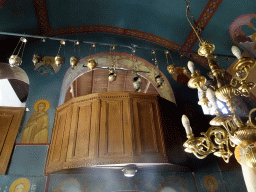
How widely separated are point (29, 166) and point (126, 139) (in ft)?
7.48

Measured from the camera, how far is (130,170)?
4.52 meters

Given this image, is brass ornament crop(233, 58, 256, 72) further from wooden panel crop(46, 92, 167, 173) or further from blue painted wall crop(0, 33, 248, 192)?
blue painted wall crop(0, 33, 248, 192)

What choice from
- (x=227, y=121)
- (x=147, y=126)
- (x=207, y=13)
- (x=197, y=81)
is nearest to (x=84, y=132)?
(x=147, y=126)

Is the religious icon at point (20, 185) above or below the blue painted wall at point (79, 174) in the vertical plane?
below

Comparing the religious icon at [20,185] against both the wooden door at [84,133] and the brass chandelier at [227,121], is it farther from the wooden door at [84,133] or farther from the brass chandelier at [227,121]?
the brass chandelier at [227,121]

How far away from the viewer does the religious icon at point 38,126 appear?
193 inches

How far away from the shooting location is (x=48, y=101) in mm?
5582

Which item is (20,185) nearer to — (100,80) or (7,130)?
(7,130)

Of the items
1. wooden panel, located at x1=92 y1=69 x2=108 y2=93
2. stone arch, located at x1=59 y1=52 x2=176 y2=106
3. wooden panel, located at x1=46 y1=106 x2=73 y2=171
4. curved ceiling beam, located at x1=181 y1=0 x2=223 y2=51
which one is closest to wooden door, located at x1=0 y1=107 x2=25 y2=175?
wooden panel, located at x1=46 y1=106 x2=73 y2=171

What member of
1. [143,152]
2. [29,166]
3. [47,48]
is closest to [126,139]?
[143,152]

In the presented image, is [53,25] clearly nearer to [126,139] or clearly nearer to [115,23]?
[115,23]

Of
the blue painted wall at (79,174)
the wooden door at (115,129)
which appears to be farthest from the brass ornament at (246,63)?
the blue painted wall at (79,174)

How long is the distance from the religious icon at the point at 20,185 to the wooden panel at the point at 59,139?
1.63ft

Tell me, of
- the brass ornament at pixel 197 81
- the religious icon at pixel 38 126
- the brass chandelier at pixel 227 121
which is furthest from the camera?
the religious icon at pixel 38 126
